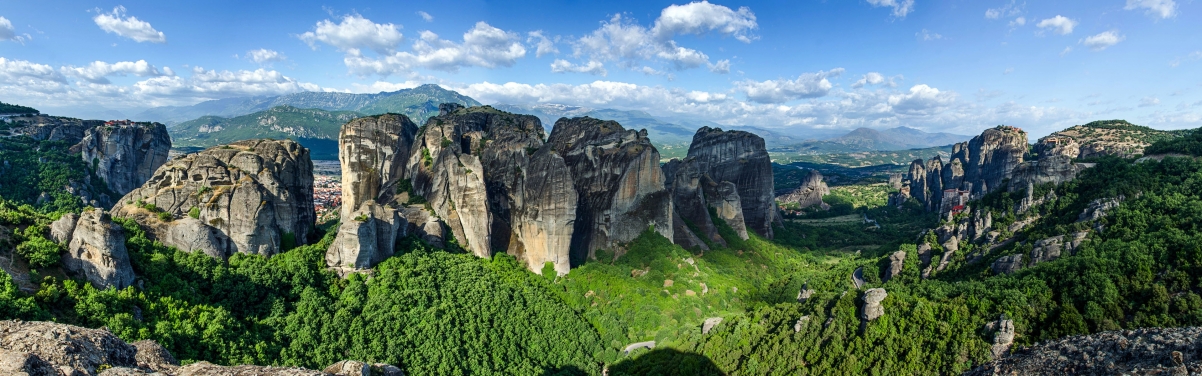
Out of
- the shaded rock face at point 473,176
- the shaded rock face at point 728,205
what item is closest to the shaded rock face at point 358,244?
the shaded rock face at point 473,176

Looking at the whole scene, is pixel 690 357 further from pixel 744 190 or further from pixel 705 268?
pixel 744 190

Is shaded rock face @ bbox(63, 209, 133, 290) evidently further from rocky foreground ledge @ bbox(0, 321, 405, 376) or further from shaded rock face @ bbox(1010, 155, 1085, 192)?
shaded rock face @ bbox(1010, 155, 1085, 192)

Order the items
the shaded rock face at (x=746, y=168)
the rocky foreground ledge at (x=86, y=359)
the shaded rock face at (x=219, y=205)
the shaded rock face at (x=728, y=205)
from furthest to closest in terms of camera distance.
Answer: the shaded rock face at (x=746, y=168) → the shaded rock face at (x=728, y=205) → the shaded rock face at (x=219, y=205) → the rocky foreground ledge at (x=86, y=359)

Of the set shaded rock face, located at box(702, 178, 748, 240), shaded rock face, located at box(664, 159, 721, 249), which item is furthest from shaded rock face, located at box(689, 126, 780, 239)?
shaded rock face, located at box(664, 159, 721, 249)

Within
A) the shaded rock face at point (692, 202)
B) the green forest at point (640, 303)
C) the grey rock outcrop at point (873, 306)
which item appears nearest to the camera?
the green forest at point (640, 303)

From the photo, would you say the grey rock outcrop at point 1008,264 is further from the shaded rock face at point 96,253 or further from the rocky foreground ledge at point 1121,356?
the shaded rock face at point 96,253

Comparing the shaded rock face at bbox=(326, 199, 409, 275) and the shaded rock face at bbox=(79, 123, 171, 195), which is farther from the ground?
the shaded rock face at bbox=(79, 123, 171, 195)

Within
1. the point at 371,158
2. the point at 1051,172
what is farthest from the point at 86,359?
the point at 1051,172
